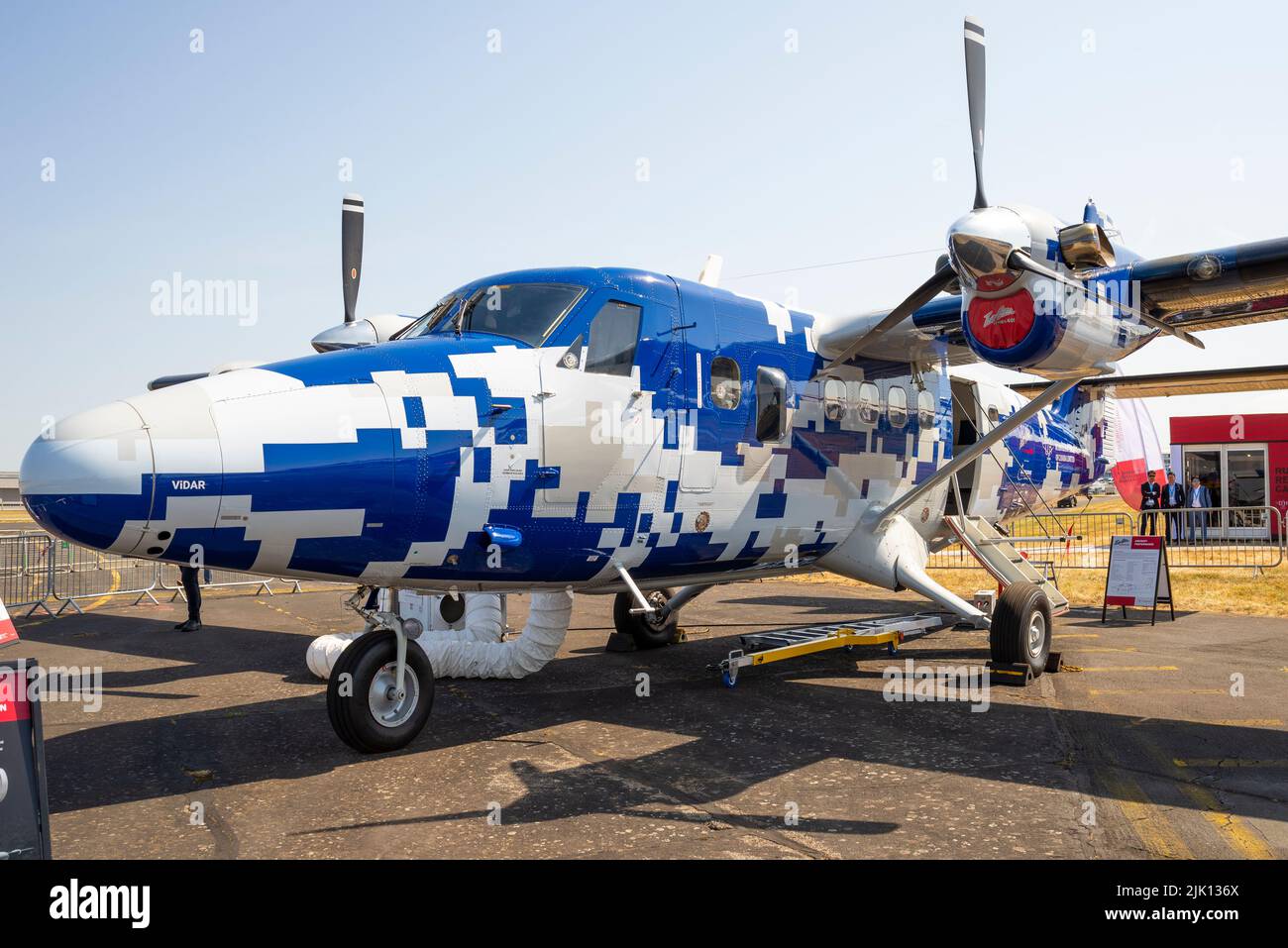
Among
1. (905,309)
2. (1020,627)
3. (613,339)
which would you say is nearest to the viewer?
(613,339)

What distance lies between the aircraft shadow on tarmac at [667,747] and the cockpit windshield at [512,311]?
318 centimetres

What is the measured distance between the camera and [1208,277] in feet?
24.4

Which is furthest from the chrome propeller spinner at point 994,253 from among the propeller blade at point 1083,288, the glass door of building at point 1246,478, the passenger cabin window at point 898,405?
the glass door of building at point 1246,478

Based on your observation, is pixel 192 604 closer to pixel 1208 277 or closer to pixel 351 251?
pixel 351 251

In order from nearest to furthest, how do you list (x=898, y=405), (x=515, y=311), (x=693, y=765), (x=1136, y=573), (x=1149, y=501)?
(x=693, y=765)
(x=515, y=311)
(x=898, y=405)
(x=1136, y=573)
(x=1149, y=501)

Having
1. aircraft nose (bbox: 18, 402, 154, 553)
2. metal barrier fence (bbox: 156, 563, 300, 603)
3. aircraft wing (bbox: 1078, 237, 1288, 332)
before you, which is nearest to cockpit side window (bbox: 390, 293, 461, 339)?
aircraft nose (bbox: 18, 402, 154, 553)

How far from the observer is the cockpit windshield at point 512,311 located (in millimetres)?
6938

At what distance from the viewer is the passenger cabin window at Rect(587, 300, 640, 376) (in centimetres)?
707

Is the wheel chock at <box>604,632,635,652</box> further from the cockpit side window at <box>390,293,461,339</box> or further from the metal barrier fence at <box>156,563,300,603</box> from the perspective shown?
the metal barrier fence at <box>156,563,300,603</box>

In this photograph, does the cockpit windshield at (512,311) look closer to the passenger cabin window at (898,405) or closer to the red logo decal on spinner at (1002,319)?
the red logo decal on spinner at (1002,319)

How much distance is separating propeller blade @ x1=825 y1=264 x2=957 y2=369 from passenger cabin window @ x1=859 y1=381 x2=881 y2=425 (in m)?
0.56

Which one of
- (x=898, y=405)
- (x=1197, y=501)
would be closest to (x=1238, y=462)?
(x=1197, y=501)

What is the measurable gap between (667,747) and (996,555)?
616 cm
